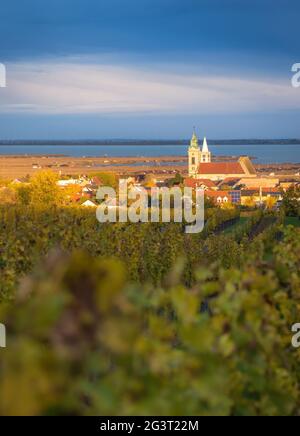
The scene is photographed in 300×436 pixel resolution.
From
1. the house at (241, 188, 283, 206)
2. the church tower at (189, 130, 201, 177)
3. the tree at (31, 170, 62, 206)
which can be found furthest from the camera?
the church tower at (189, 130, 201, 177)

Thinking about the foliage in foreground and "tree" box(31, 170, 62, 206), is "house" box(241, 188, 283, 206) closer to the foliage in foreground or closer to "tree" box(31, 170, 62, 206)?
"tree" box(31, 170, 62, 206)

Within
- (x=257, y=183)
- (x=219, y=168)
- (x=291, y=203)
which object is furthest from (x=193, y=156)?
(x=291, y=203)

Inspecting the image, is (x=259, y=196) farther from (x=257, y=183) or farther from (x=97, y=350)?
(x=97, y=350)

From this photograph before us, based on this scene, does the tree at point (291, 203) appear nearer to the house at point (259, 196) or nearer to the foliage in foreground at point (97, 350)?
the house at point (259, 196)

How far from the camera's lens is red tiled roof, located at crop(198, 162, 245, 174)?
124875 mm

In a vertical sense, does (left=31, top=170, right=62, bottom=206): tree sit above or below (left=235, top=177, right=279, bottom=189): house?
below

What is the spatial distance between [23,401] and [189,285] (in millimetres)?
19207

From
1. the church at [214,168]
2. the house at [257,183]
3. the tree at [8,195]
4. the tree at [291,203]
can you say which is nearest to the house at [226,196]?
the tree at [8,195]

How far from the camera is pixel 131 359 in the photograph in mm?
1770

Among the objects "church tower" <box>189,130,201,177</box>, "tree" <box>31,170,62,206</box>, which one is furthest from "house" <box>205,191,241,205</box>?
"church tower" <box>189,130,201,177</box>

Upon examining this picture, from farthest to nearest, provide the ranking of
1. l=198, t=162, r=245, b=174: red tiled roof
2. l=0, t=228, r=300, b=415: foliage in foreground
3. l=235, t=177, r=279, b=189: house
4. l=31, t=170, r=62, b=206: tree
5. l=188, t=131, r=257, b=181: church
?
1. l=198, t=162, r=245, b=174: red tiled roof
2. l=188, t=131, r=257, b=181: church
3. l=235, t=177, r=279, b=189: house
4. l=31, t=170, r=62, b=206: tree
5. l=0, t=228, r=300, b=415: foliage in foreground
